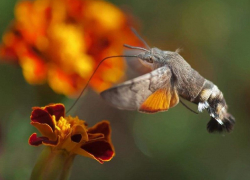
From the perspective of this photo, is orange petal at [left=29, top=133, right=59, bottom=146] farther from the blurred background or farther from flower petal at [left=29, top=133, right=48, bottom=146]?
the blurred background

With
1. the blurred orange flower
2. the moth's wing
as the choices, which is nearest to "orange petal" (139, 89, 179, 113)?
the moth's wing

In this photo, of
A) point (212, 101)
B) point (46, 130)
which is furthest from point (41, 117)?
point (212, 101)

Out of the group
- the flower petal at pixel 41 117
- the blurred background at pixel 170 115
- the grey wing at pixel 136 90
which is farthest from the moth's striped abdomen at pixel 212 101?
the blurred background at pixel 170 115

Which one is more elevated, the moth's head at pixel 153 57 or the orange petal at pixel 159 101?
the moth's head at pixel 153 57

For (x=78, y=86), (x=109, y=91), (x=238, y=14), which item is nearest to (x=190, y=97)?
(x=109, y=91)

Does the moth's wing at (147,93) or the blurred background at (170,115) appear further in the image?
the blurred background at (170,115)

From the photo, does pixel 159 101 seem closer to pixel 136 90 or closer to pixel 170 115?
pixel 136 90

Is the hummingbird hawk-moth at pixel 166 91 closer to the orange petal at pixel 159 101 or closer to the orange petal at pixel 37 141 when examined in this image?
the orange petal at pixel 159 101
